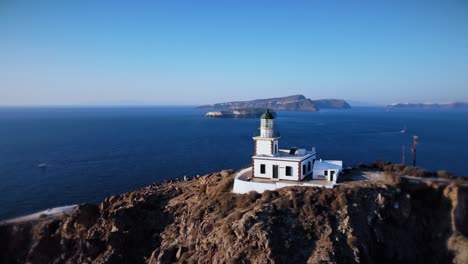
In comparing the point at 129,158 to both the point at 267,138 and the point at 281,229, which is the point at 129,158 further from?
the point at 281,229

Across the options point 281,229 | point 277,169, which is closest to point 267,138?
point 277,169

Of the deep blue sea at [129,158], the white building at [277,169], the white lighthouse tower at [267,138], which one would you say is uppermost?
the white lighthouse tower at [267,138]

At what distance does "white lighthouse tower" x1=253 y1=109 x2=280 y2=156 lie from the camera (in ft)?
101

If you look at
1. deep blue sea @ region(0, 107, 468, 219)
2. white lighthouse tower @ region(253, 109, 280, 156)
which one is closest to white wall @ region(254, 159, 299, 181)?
white lighthouse tower @ region(253, 109, 280, 156)

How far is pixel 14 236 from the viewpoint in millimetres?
31266

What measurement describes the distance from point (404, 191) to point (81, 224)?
86.0ft

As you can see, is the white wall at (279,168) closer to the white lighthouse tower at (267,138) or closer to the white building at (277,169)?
the white building at (277,169)

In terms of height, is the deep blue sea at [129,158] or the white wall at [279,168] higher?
the white wall at [279,168]

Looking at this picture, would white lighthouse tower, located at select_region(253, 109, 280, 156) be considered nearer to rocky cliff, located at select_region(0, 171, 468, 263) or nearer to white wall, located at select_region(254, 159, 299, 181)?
white wall, located at select_region(254, 159, 299, 181)

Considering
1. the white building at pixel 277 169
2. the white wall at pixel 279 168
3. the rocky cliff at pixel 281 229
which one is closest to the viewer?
the rocky cliff at pixel 281 229

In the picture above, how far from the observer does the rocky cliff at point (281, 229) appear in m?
22.6

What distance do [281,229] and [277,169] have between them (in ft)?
23.3

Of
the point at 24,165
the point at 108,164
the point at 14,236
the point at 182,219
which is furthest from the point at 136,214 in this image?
the point at 24,165

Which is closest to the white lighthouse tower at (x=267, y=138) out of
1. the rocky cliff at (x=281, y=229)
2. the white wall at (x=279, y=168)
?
the white wall at (x=279, y=168)
